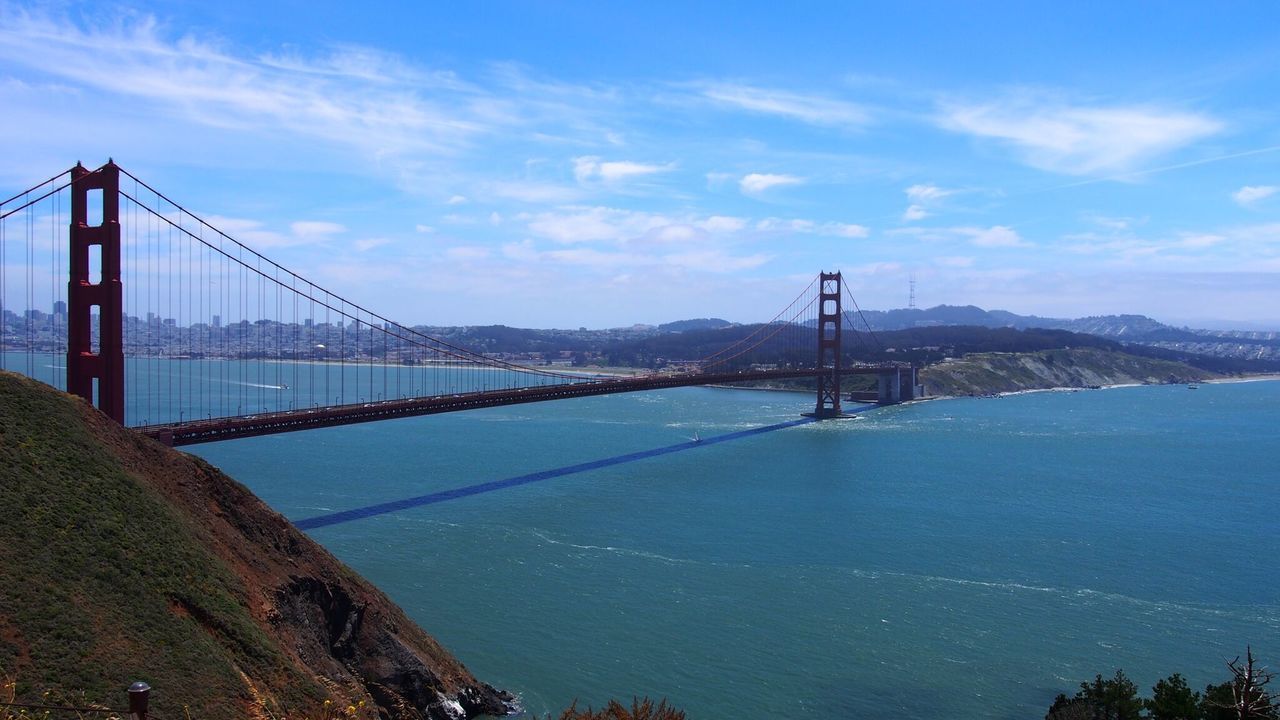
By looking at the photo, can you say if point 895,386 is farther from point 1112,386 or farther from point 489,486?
point 489,486

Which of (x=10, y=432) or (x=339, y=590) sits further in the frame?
(x=339, y=590)

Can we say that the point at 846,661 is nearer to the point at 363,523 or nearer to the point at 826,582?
the point at 826,582

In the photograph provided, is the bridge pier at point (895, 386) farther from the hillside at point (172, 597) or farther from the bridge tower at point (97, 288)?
the hillside at point (172, 597)

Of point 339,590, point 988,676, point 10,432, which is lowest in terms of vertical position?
point 988,676

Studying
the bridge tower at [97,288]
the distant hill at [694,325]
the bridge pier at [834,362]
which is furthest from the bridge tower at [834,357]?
the distant hill at [694,325]

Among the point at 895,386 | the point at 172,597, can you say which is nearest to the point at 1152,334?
the point at 895,386

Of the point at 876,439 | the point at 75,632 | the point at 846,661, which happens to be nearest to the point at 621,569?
the point at 846,661
